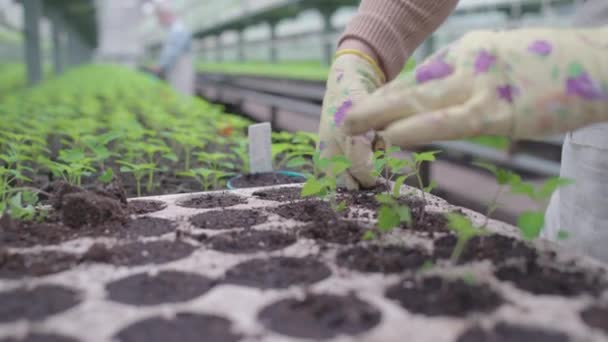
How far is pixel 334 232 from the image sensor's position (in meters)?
0.89

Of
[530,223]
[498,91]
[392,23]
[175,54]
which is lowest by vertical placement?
[530,223]

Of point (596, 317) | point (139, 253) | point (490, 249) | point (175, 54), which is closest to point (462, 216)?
point (490, 249)

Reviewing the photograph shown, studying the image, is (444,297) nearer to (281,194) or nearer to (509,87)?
(509,87)

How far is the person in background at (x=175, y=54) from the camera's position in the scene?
527 centimetres

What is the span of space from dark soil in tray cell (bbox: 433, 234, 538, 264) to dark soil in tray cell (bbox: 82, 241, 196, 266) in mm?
405

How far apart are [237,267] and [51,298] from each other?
0.25 metres

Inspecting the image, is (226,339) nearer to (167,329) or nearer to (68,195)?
(167,329)

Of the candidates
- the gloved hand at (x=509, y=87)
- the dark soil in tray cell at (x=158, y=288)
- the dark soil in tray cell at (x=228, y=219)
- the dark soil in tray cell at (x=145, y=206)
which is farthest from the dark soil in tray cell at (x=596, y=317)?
the dark soil in tray cell at (x=145, y=206)

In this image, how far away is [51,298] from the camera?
0.65m

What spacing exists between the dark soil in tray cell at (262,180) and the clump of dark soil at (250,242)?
1.87 feet

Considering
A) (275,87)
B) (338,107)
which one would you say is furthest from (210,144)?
(275,87)

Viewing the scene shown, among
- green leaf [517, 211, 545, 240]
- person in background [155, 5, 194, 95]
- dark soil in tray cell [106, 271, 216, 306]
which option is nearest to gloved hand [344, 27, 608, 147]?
green leaf [517, 211, 545, 240]

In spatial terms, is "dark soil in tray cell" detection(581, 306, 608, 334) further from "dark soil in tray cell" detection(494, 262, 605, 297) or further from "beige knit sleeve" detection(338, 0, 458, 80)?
"beige knit sleeve" detection(338, 0, 458, 80)

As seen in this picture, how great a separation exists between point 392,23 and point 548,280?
694 millimetres
